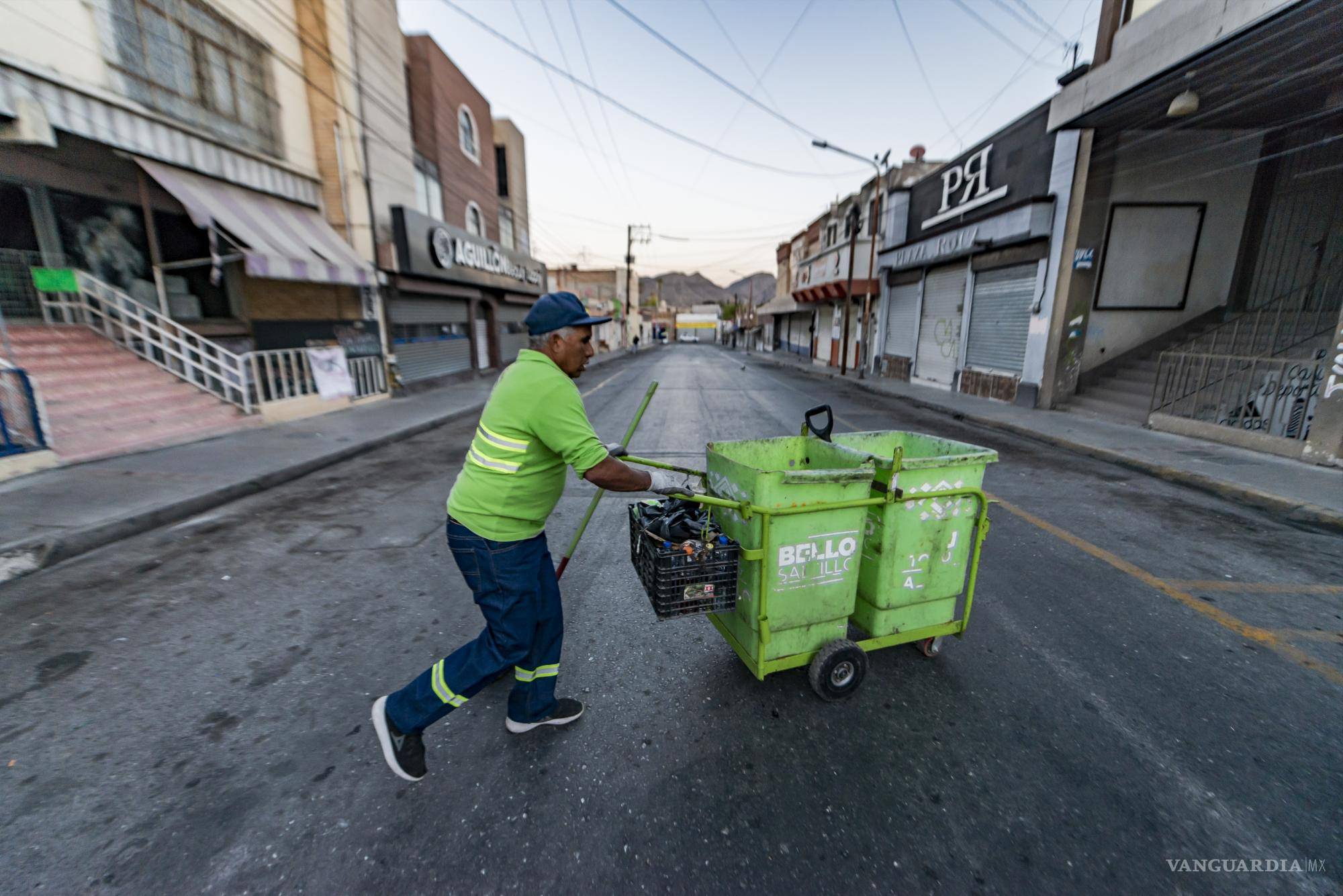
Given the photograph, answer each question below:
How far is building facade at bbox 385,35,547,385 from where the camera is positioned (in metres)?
14.8

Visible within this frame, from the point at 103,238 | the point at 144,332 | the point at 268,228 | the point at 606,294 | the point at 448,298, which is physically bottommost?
the point at 144,332

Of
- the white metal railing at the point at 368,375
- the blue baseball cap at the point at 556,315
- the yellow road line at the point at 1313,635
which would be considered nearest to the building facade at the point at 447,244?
the white metal railing at the point at 368,375

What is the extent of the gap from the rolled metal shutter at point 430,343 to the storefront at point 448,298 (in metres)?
0.02

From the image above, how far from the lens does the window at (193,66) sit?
8.84 m

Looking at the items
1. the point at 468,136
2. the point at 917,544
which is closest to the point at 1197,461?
the point at 917,544

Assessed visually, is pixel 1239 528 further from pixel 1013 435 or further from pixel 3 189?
pixel 3 189

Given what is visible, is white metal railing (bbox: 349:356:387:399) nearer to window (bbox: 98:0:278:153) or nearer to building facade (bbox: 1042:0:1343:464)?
window (bbox: 98:0:278:153)

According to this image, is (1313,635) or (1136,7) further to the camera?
(1136,7)

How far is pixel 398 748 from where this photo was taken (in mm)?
2199

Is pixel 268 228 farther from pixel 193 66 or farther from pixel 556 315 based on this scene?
pixel 556 315

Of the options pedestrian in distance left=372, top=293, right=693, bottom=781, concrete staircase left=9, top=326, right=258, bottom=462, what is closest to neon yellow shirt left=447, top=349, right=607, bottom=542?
pedestrian in distance left=372, top=293, right=693, bottom=781

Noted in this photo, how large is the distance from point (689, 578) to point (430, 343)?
1664 centimetres

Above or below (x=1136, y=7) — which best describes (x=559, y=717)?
below

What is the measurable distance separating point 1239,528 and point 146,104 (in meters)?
16.7
